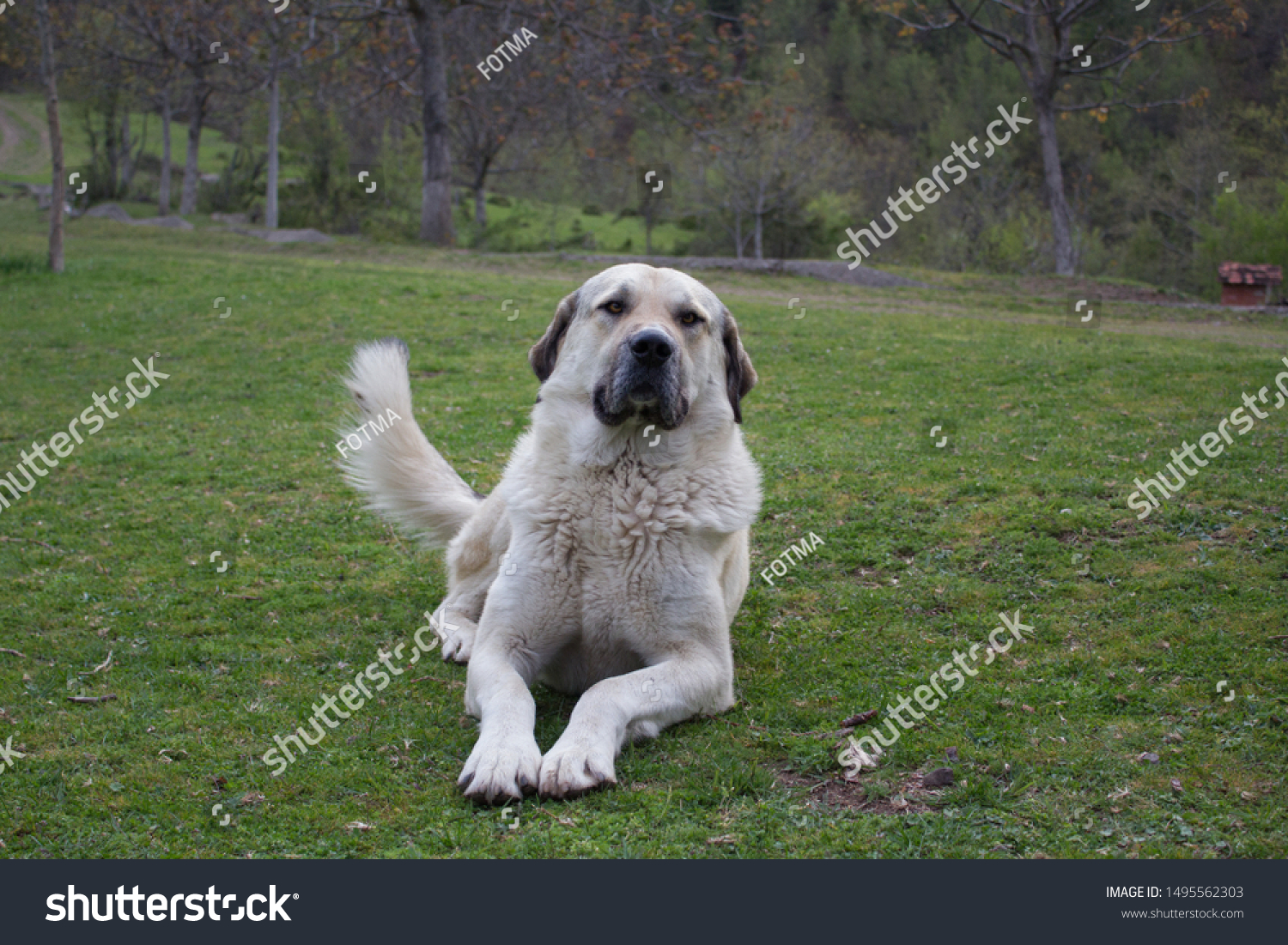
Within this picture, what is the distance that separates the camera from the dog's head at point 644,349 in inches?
175

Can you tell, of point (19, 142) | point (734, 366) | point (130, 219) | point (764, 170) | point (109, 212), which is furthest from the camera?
point (19, 142)

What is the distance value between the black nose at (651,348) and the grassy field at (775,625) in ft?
4.96

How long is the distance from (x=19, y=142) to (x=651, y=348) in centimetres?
5785

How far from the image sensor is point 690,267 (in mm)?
21844

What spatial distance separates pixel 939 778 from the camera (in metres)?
3.80

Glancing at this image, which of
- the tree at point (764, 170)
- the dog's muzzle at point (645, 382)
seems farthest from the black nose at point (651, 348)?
the tree at point (764, 170)

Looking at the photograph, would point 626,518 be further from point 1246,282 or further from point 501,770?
point 1246,282

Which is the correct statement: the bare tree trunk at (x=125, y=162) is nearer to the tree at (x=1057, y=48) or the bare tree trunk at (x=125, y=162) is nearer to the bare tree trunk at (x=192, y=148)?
the bare tree trunk at (x=192, y=148)

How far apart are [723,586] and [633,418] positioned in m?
0.95

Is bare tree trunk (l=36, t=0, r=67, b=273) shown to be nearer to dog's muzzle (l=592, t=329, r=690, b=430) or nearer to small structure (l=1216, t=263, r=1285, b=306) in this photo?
dog's muzzle (l=592, t=329, r=690, b=430)

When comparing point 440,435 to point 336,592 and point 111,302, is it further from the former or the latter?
point 111,302

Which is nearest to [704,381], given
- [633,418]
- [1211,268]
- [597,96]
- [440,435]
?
[633,418]

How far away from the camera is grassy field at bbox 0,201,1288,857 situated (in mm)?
3537

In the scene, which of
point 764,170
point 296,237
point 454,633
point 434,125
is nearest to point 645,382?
point 454,633
